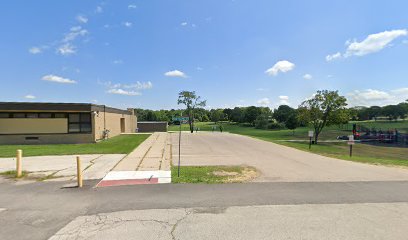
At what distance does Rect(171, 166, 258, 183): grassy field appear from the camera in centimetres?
973

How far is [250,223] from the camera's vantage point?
18.8ft

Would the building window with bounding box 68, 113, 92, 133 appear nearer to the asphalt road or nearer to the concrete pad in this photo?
the asphalt road

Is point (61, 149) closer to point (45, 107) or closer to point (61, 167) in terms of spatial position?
point (45, 107)

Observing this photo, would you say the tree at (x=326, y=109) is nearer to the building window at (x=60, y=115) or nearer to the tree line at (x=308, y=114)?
the tree line at (x=308, y=114)

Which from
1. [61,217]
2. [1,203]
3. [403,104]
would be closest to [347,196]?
[61,217]

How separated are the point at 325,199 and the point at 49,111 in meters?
23.6

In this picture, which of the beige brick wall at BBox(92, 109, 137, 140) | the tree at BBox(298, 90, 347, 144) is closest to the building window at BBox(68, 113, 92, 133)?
the beige brick wall at BBox(92, 109, 137, 140)

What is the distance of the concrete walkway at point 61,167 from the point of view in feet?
34.8

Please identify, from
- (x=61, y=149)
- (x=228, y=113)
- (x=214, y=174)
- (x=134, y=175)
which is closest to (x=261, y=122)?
(x=228, y=113)

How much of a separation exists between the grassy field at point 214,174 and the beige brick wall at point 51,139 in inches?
609

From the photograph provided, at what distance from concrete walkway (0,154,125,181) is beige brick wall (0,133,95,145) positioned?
29.6 feet

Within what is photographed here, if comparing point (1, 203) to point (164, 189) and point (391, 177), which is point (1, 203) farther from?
point (391, 177)

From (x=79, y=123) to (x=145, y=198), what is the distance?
1993 centimetres

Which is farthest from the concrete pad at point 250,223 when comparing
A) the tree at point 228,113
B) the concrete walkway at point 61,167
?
the tree at point 228,113
